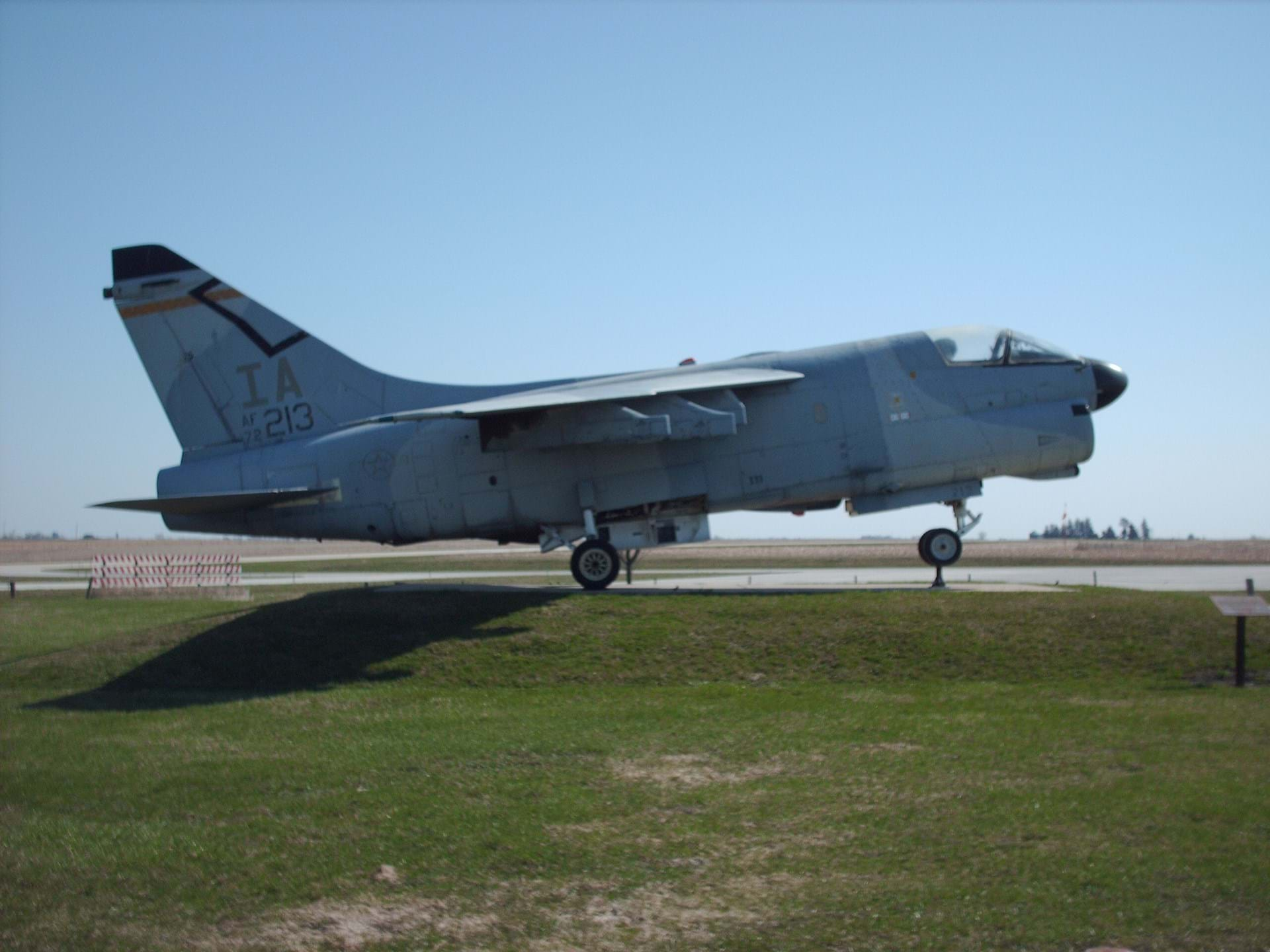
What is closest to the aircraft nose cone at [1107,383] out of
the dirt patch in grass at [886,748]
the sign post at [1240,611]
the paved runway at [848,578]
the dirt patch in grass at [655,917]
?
the paved runway at [848,578]

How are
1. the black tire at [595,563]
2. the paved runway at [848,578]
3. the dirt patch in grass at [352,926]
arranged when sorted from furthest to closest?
the paved runway at [848,578] < the black tire at [595,563] < the dirt patch in grass at [352,926]

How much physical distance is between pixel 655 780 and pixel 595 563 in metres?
10.6

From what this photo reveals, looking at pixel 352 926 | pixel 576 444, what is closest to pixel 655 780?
pixel 352 926

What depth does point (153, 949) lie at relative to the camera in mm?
6504

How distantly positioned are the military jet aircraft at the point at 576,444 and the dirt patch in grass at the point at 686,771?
9.52 meters

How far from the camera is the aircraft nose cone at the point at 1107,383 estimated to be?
67.8 ft

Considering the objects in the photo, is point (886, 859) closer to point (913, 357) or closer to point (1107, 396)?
point (913, 357)

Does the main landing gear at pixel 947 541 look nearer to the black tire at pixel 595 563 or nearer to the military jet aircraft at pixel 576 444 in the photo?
the military jet aircraft at pixel 576 444

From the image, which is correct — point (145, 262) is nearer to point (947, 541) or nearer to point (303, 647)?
point (303, 647)

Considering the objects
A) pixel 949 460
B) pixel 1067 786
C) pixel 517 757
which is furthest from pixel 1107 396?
pixel 517 757

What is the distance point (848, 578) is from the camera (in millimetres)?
29047

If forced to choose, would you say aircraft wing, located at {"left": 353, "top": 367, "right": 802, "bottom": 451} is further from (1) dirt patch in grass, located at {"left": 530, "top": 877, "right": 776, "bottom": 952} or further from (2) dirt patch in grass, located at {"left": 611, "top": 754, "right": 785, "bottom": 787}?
(1) dirt patch in grass, located at {"left": 530, "top": 877, "right": 776, "bottom": 952}

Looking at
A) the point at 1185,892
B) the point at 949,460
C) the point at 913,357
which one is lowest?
the point at 1185,892

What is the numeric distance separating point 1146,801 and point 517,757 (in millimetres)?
5437
